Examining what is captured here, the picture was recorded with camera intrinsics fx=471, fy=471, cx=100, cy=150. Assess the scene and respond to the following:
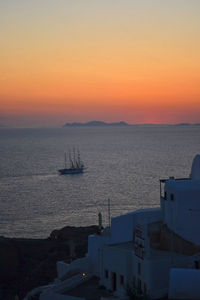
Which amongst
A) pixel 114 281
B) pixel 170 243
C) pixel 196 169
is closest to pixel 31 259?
pixel 196 169

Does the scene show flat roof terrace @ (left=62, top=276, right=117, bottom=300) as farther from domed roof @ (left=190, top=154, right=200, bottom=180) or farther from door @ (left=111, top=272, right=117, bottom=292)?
domed roof @ (left=190, top=154, right=200, bottom=180)

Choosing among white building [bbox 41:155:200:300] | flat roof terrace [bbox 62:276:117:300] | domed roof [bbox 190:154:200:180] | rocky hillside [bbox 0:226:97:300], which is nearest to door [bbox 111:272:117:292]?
white building [bbox 41:155:200:300]

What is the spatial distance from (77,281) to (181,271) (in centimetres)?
480

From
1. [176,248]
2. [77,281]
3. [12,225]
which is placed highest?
[176,248]

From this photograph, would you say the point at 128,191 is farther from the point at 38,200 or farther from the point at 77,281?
the point at 77,281

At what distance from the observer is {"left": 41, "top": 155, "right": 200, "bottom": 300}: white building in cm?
1402

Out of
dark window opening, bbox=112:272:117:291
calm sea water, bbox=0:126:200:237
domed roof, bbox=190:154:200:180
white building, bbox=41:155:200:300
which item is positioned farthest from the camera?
calm sea water, bbox=0:126:200:237

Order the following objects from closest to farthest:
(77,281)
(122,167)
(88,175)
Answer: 1. (77,281)
2. (88,175)
3. (122,167)

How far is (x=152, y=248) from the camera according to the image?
16.1m

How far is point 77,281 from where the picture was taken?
53.2 ft


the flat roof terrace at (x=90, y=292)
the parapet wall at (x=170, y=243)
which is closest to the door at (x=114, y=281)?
the flat roof terrace at (x=90, y=292)

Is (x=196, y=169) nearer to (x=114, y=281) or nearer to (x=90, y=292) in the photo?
(x=114, y=281)

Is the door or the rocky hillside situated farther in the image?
the rocky hillside

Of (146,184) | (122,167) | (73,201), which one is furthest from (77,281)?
(122,167)
